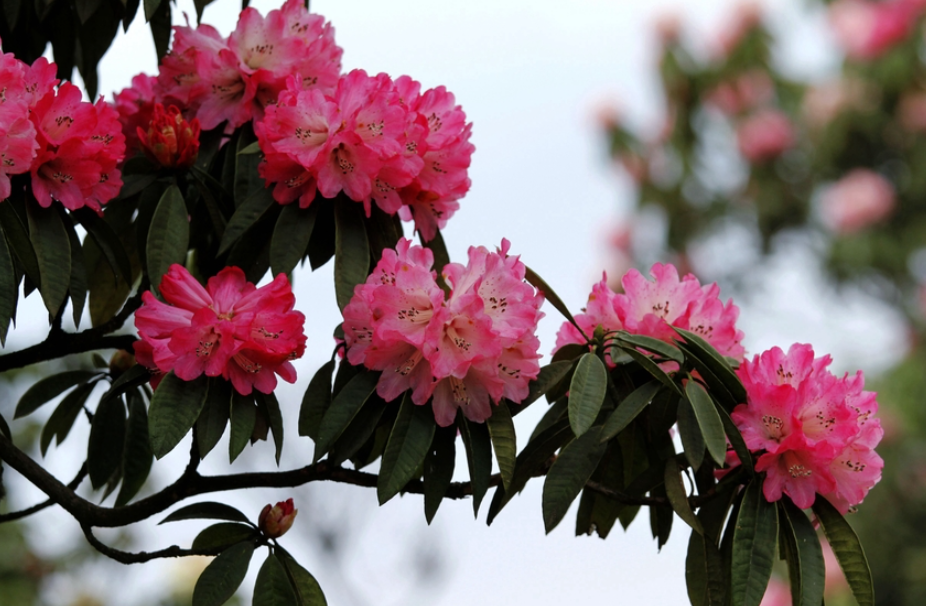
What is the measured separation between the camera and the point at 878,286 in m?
7.24

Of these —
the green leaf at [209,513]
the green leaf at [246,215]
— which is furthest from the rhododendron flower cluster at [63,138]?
the green leaf at [209,513]

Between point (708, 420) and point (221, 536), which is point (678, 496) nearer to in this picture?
point (708, 420)

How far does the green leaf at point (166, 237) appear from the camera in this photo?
1150 mm

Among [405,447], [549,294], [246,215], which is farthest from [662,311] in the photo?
[246,215]

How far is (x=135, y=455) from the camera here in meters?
1.38

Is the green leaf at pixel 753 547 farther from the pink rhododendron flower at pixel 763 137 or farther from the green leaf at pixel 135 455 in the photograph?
the pink rhododendron flower at pixel 763 137

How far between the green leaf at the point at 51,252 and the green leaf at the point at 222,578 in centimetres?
32

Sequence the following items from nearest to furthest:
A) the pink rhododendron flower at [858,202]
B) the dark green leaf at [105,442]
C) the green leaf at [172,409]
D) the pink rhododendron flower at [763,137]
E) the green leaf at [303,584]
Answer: the green leaf at [172,409] < the green leaf at [303,584] < the dark green leaf at [105,442] < the pink rhododendron flower at [858,202] < the pink rhododendron flower at [763,137]

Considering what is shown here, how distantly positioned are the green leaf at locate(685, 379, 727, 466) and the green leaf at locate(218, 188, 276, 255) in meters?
0.53

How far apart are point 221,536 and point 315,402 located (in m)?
0.18

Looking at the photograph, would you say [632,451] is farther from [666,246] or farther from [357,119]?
[666,246]

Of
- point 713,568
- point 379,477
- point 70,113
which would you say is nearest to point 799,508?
point 713,568

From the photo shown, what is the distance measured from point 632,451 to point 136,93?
841 mm

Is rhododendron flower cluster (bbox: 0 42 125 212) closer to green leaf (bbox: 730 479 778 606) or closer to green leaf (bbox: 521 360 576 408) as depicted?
green leaf (bbox: 521 360 576 408)
